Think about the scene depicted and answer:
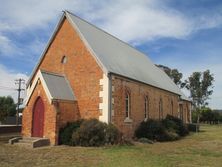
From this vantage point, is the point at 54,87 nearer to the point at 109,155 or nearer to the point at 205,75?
the point at 109,155

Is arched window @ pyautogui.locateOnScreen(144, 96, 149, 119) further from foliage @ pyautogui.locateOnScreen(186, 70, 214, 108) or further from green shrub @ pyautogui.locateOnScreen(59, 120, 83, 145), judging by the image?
foliage @ pyautogui.locateOnScreen(186, 70, 214, 108)

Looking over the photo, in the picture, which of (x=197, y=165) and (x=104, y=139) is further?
(x=104, y=139)

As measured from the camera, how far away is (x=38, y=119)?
2006cm

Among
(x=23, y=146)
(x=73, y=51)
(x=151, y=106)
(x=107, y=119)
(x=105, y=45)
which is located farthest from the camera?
(x=151, y=106)

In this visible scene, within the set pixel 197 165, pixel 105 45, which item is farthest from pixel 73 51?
pixel 197 165

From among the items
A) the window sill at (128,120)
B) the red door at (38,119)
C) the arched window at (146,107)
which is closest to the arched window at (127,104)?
the window sill at (128,120)

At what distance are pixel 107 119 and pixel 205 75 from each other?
63.0 metres

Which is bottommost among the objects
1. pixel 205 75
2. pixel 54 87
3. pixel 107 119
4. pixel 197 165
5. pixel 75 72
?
pixel 197 165

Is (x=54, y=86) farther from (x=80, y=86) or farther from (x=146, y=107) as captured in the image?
(x=146, y=107)

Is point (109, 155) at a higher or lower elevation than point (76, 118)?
lower

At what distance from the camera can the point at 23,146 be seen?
703 inches

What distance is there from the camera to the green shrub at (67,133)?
18.5 meters

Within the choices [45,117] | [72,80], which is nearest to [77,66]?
[72,80]

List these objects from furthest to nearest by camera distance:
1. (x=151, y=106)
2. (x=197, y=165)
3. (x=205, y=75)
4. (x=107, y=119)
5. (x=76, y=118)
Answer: (x=205, y=75), (x=151, y=106), (x=76, y=118), (x=107, y=119), (x=197, y=165)
